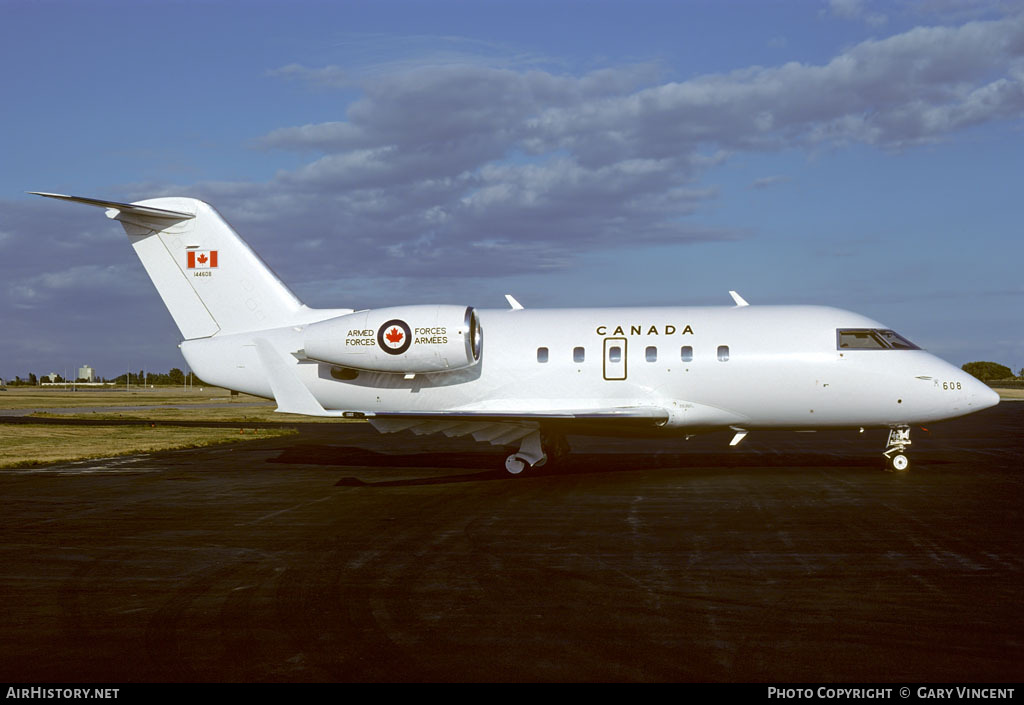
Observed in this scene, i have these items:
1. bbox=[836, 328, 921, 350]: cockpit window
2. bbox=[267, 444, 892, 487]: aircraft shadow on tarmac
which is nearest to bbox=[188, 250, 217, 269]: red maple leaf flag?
bbox=[267, 444, 892, 487]: aircraft shadow on tarmac

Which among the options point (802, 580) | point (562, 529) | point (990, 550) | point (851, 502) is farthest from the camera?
point (851, 502)

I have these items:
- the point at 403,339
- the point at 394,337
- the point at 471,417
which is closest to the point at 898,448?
the point at 471,417

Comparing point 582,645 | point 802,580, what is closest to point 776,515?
point 802,580

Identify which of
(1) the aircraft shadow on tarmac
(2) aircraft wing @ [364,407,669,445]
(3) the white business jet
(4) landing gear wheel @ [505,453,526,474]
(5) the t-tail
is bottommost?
(1) the aircraft shadow on tarmac

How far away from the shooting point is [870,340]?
18.7 m

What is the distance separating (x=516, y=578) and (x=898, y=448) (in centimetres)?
1333

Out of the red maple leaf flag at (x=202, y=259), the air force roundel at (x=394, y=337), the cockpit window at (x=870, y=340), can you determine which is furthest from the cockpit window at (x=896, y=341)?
the red maple leaf flag at (x=202, y=259)

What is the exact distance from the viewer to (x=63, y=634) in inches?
282

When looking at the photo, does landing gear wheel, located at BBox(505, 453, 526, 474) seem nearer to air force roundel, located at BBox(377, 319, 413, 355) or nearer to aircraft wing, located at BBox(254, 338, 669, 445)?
aircraft wing, located at BBox(254, 338, 669, 445)

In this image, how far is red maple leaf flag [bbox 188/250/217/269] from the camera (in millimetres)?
20391

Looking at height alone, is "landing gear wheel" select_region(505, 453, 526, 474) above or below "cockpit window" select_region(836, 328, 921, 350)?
below

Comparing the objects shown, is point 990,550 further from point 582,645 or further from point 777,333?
point 777,333

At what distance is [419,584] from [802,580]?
404 centimetres

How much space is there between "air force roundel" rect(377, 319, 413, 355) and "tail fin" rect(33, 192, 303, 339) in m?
3.05
